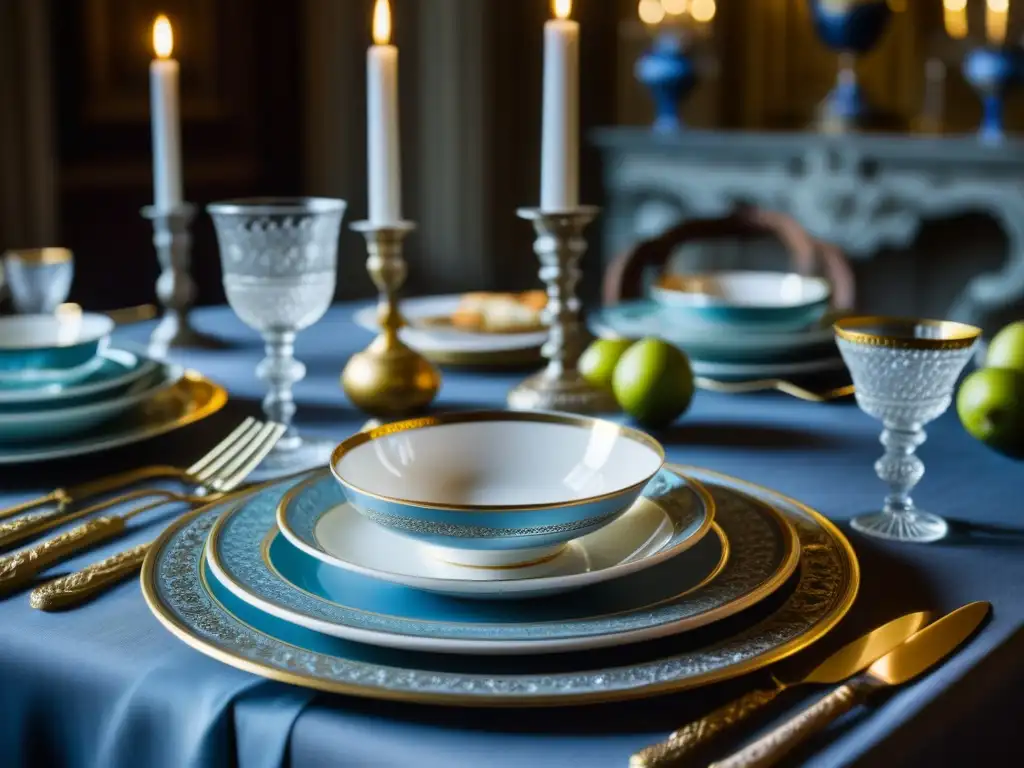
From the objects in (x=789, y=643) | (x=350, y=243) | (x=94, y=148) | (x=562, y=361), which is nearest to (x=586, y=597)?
(x=789, y=643)

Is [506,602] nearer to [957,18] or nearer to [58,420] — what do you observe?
[58,420]

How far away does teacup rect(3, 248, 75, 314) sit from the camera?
1136 mm

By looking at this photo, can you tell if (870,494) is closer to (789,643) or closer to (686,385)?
(686,385)

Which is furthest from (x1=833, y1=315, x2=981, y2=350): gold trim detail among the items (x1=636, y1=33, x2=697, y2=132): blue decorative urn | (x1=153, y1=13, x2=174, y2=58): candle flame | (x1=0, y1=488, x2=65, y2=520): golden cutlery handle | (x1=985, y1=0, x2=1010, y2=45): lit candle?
(x1=636, y1=33, x2=697, y2=132): blue decorative urn

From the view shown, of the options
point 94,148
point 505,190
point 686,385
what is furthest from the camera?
point 505,190

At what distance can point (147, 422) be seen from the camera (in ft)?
2.82

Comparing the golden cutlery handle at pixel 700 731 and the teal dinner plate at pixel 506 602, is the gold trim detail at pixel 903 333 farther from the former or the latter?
the golden cutlery handle at pixel 700 731

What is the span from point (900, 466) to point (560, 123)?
39 centimetres

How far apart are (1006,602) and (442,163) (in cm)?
272

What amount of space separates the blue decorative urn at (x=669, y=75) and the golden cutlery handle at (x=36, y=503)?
2.49 meters

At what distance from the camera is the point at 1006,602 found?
578 mm

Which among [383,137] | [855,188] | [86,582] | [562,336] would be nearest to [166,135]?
[383,137]

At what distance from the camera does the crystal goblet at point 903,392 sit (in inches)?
26.1

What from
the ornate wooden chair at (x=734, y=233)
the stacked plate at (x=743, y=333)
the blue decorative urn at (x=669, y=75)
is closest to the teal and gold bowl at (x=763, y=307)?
the stacked plate at (x=743, y=333)
